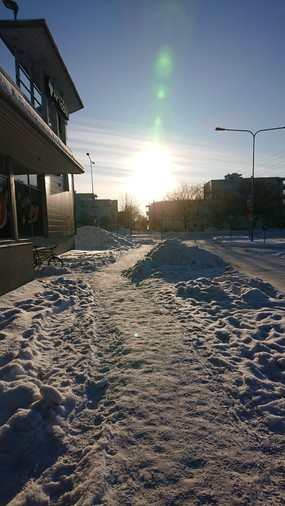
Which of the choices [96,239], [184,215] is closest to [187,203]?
[184,215]

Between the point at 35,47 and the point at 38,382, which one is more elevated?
the point at 35,47

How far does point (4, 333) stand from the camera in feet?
14.9

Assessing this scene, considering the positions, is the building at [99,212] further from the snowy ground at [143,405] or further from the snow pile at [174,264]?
the snowy ground at [143,405]

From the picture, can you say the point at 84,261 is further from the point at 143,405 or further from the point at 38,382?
the point at 143,405

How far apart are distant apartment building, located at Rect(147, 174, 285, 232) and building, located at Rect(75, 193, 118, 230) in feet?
47.3

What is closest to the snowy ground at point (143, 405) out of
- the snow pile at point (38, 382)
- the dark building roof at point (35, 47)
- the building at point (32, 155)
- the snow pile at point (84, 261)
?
the snow pile at point (38, 382)

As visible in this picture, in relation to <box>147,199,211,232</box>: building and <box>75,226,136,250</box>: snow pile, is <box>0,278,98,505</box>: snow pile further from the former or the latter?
<box>147,199,211,232</box>: building

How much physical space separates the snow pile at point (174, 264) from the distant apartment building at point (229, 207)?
52185 mm

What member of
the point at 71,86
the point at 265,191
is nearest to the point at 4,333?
the point at 71,86

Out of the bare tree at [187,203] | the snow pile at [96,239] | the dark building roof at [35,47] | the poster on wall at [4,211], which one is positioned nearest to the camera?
the poster on wall at [4,211]

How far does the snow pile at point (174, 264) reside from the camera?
9.86 metres

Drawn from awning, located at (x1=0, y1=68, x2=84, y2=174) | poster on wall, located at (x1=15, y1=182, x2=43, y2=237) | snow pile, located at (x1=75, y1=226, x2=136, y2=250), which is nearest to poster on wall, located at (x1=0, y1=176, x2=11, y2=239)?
awning, located at (x1=0, y1=68, x2=84, y2=174)

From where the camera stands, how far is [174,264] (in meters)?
11.5

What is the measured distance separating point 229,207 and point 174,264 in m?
61.2
